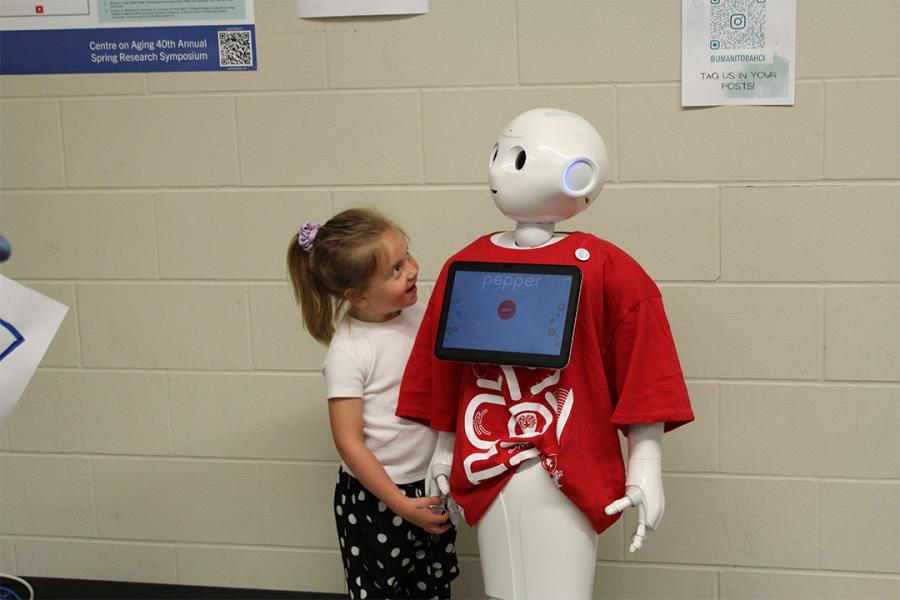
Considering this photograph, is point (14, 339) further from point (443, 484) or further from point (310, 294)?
point (443, 484)

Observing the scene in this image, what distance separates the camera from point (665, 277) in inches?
75.6

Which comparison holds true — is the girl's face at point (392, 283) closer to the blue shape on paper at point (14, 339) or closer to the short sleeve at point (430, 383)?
the short sleeve at point (430, 383)

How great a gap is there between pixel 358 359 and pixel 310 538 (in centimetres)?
73

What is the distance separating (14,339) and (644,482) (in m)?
0.93

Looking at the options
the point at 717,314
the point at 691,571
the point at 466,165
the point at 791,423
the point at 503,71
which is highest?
the point at 503,71

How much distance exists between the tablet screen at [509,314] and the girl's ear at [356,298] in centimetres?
18

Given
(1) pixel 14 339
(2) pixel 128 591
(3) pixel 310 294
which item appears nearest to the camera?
(1) pixel 14 339

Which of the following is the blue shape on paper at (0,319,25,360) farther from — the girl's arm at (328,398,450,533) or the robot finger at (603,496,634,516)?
the robot finger at (603,496,634,516)

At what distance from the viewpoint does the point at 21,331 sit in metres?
1.33

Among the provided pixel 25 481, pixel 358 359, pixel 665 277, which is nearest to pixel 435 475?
pixel 358 359

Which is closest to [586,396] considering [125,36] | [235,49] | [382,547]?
[382,547]

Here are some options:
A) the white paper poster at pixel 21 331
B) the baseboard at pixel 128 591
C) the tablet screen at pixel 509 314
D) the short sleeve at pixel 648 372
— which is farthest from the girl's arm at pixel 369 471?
the baseboard at pixel 128 591

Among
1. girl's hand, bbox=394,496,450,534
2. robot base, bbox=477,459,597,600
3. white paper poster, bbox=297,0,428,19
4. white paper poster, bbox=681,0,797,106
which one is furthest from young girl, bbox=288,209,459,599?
white paper poster, bbox=681,0,797,106

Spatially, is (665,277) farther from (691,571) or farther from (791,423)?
(691,571)
